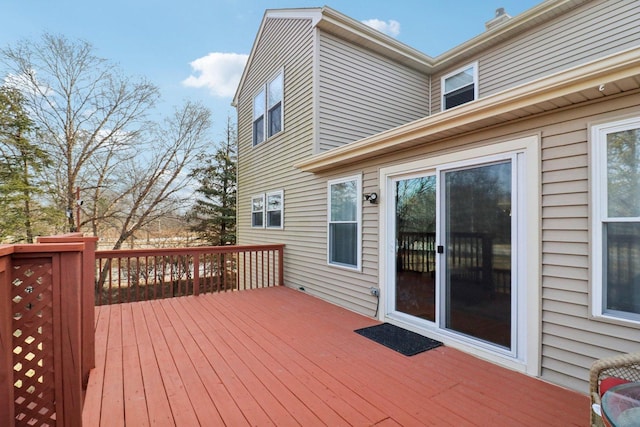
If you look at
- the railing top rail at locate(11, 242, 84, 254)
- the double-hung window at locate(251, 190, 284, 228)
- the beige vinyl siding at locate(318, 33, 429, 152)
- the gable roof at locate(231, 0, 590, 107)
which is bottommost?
the railing top rail at locate(11, 242, 84, 254)

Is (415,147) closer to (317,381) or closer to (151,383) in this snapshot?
(317,381)

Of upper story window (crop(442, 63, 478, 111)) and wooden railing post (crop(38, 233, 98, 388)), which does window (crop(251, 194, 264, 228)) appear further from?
wooden railing post (crop(38, 233, 98, 388))

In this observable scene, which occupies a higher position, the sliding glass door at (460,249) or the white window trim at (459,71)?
the white window trim at (459,71)

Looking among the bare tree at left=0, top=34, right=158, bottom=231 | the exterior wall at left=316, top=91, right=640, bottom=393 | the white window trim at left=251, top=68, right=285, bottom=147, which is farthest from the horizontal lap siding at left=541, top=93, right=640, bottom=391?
the bare tree at left=0, top=34, right=158, bottom=231

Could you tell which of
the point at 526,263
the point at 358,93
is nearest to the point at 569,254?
the point at 526,263

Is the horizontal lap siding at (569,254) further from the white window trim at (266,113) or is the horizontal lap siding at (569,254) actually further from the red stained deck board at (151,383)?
the white window trim at (266,113)

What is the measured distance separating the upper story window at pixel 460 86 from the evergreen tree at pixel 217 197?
37.4 ft

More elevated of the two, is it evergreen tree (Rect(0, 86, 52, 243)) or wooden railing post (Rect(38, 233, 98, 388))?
evergreen tree (Rect(0, 86, 52, 243))

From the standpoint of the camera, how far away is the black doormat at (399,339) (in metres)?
3.27

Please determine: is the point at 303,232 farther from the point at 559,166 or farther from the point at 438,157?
the point at 559,166

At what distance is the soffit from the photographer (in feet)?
6.79

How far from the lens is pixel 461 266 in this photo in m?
3.25

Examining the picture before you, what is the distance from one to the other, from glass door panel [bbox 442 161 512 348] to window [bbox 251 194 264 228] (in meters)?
5.44

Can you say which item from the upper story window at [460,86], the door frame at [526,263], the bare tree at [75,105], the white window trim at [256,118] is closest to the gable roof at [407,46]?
the upper story window at [460,86]
